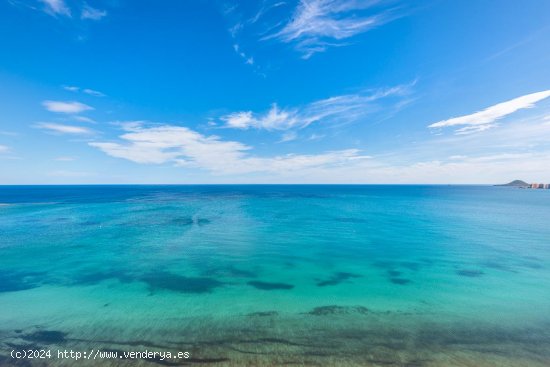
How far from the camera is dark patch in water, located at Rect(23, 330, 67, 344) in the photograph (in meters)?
11.9

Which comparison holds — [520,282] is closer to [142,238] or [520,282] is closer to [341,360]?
[341,360]

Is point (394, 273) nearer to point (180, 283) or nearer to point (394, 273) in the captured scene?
point (394, 273)

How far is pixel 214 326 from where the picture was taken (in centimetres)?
1313

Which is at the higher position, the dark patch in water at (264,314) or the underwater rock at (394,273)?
the underwater rock at (394,273)

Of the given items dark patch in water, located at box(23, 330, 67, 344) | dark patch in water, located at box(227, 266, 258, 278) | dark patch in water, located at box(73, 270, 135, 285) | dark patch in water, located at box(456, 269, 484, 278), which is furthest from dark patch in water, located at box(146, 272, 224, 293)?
dark patch in water, located at box(456, 269, 484, 278)

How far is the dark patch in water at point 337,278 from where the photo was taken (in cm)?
1883

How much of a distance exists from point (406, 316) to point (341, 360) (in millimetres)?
5705

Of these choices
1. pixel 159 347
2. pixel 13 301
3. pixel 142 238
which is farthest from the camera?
pixel 142 238

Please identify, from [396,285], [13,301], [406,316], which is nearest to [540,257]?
[396,285]

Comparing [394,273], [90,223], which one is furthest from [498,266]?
[90,223]

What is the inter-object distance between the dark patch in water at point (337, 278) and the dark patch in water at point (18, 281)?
20755 millimetres

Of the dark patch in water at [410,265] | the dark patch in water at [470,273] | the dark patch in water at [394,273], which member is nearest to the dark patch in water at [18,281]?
the dark patch in water at [394,273]

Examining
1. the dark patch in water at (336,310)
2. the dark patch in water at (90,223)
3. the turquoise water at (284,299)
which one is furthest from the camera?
the dark patch in water at (90,223)

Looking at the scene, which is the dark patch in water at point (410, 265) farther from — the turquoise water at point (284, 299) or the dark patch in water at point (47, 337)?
the dark patch in water at point (47, 337)
